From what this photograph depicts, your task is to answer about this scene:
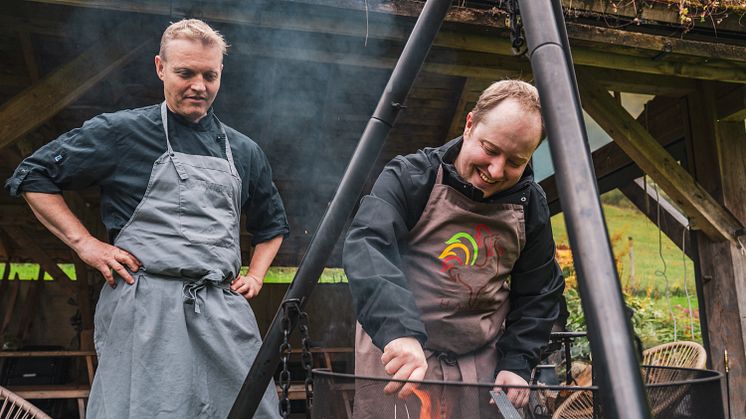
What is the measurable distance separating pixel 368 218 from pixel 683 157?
505 centimetres

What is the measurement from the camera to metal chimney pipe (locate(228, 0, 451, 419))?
1.67 meters

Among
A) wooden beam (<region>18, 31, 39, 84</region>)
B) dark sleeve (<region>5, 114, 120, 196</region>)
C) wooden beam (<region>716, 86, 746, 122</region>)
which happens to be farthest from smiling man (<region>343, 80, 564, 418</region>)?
wooden beam (<region>18, 31, 39, 84</region>)

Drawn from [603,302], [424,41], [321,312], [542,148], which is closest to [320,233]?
[424,41]

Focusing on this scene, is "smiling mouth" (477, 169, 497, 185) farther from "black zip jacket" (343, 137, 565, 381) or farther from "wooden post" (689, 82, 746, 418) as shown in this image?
"wooden post" (689, 82, 746, 418)

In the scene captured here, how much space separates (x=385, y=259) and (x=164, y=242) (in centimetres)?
88

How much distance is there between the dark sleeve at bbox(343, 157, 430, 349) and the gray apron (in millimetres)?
697

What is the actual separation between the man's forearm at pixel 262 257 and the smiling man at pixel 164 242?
17 cm

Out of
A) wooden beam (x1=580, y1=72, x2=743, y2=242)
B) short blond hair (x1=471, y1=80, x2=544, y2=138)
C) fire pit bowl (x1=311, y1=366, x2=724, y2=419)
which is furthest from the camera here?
wooden beam (x1=580, y1=72, x2=743, y2=242)

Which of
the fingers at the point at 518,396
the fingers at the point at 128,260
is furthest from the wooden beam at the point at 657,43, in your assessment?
the fingers at the point at 518,396

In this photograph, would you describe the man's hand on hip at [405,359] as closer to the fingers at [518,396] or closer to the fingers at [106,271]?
the fingers at [518,396]

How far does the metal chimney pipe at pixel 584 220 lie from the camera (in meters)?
0.89

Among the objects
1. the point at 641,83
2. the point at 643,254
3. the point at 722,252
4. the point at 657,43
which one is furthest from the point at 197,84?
the point at 643,254

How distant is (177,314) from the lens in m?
2.07

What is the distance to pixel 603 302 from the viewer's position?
94cm
